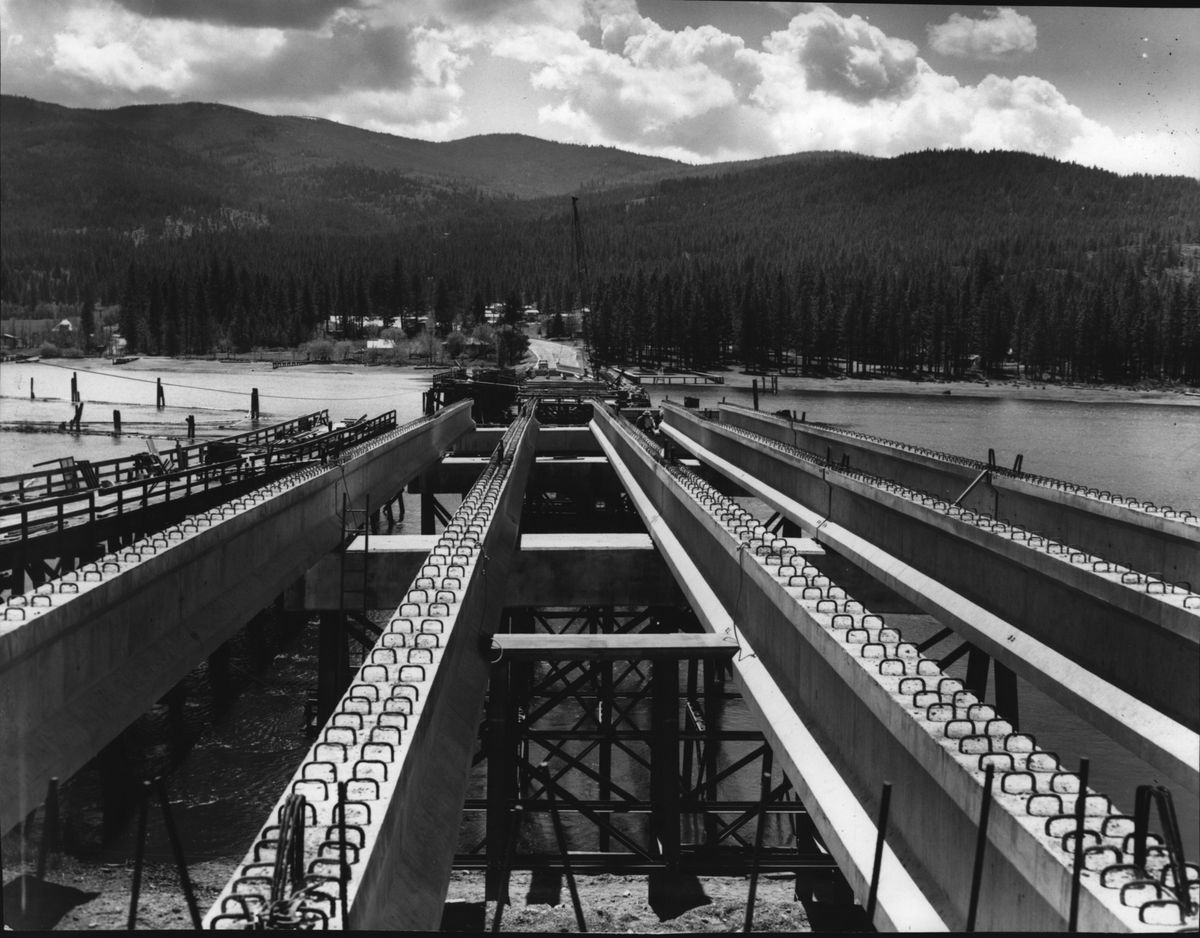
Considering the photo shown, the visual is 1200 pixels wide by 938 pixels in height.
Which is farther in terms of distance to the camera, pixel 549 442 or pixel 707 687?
pixel 549 442

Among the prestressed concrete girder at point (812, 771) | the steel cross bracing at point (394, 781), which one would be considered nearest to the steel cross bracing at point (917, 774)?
the prestressed concrete girder at point (812, 771)

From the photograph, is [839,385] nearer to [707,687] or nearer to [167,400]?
[167,400]

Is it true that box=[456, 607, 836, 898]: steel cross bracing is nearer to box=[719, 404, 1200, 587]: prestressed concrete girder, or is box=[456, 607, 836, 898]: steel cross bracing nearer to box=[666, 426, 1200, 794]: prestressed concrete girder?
box=[666, 426, 1200, 794]: prestressed concrete girder

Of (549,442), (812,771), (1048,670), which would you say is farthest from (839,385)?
(812,771)

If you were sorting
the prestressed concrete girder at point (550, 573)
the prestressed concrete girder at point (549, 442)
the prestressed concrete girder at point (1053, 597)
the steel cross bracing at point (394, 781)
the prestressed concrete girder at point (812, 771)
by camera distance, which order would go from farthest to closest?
the prestressed concrete girder at point (549, 442) < the prestressed concrete girder at point (550, 573) < the prestressed concrete girder at point (1053, 597) < the prestressed concrete girder at point (812, 771) < the steel cross bracing at point (394, 781)

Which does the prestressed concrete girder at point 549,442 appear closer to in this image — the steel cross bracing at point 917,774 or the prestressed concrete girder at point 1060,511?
the prestressed concrete girder at point 1060,511

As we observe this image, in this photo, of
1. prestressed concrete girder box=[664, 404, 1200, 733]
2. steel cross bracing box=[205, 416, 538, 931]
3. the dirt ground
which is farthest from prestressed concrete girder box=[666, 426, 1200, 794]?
steel cross bracing box=[205, 416, 538, 931]
